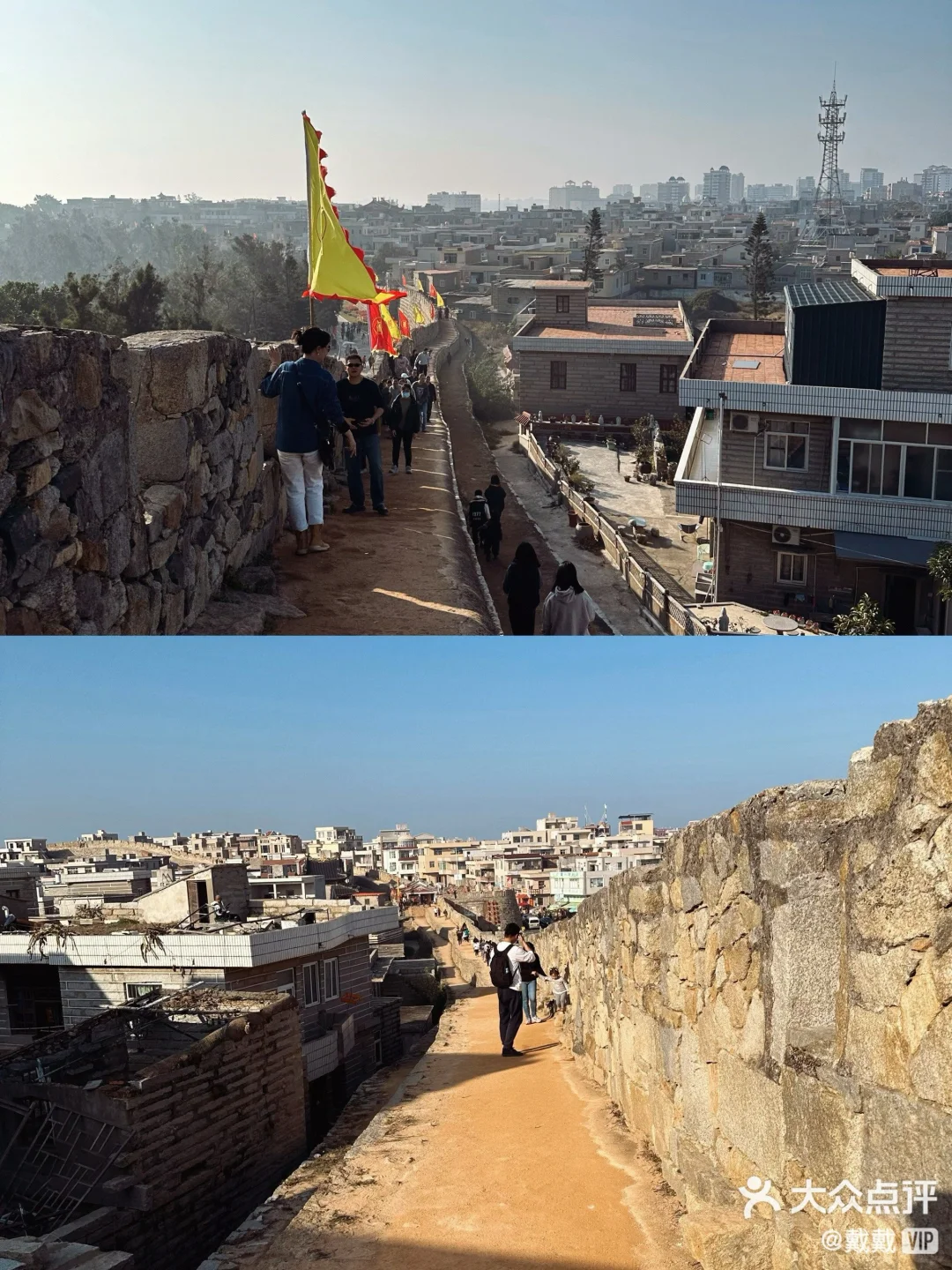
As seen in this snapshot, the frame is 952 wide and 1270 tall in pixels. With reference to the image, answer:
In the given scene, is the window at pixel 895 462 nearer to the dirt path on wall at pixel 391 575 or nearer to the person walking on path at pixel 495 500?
the dirt path on wall at pixel 391 575

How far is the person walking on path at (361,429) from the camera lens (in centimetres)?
561

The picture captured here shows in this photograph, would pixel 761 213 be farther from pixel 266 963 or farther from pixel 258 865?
pixel 258 865

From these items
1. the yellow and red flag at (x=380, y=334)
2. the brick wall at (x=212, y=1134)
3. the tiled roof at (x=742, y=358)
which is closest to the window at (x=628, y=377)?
the tiled roof at (x=742, y=358)

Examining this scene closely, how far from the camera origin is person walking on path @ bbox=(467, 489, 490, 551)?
5.84 meters

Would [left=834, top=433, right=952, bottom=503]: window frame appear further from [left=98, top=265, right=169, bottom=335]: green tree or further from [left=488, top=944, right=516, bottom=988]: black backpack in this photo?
[left=98, top=265, right=169, bottom=335]: green tree

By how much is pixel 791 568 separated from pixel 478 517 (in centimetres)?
177

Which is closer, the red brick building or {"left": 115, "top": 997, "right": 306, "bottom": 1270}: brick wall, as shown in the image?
the red brick building

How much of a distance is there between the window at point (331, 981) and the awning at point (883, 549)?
39.5 ft

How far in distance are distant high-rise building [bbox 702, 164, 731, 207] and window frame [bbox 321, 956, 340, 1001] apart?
1053cm

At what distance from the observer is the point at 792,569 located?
4.68m

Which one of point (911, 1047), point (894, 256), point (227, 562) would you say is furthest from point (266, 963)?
point (911, 1047)

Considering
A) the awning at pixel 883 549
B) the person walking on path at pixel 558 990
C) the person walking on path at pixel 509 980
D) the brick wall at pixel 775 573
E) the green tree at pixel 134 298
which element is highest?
the green tree at pixel 134 298

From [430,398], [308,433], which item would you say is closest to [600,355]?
[308,433]

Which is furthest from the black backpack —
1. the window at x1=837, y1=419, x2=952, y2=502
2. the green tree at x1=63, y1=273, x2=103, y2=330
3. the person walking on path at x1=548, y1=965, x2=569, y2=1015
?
the green tree at x1=63, y1=273, x2=103, y2=330
